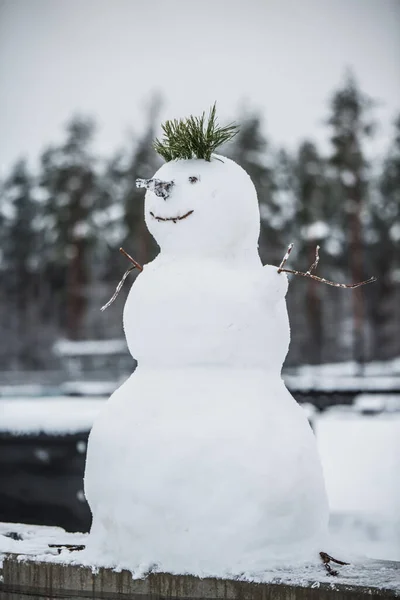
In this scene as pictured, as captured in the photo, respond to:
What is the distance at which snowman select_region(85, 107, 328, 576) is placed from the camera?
9.30ft

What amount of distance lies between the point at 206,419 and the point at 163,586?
653 mm

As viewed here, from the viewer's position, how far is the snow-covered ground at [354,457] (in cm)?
690

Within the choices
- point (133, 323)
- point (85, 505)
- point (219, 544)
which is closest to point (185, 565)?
point (219, 544)

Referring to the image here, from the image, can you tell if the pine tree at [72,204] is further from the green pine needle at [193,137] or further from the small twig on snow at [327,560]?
the small twig on snow at [327,560]

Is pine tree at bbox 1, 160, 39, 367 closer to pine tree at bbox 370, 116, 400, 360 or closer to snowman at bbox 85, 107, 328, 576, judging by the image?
pine tree at bbox 370, 116, 400, 360

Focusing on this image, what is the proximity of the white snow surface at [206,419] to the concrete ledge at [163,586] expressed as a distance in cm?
7

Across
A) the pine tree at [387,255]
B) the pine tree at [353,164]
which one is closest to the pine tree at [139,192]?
the pine tree at [353,164]

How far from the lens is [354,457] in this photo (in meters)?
10.6

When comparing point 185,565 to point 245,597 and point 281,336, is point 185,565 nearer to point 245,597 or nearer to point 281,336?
point 245,597

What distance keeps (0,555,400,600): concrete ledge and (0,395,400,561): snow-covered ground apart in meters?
0.21

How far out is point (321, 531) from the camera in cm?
303

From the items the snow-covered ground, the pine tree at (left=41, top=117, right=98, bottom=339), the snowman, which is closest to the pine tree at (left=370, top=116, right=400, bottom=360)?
the pine tree at (left=41, top=117, right=98, bottom=339)

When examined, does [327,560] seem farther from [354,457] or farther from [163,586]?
[354,457]

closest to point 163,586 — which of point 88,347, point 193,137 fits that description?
point 193,137
